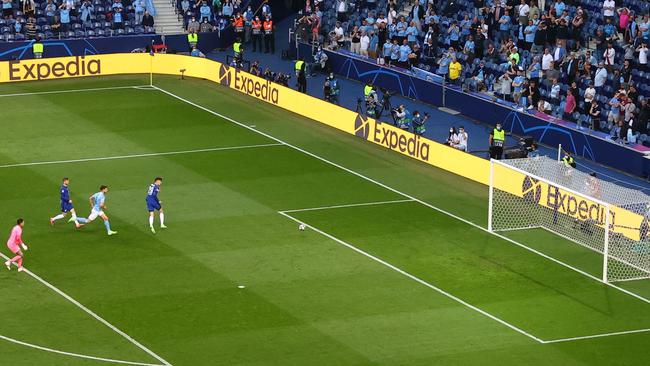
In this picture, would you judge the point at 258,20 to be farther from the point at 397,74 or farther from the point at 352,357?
the point at 352,357

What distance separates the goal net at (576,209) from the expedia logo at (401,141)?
6.13 m

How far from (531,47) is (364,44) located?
9242 mm

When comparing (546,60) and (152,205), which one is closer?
(152,205)

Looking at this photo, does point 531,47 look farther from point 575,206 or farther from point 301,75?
point 575,206

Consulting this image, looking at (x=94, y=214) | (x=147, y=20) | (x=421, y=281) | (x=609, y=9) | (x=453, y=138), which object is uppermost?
(x=609, y=9)

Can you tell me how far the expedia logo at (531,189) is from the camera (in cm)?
4791

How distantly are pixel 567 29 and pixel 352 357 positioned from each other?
29434 millimetres

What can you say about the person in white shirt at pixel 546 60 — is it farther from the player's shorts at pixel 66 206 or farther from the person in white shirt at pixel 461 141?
the player's shorts at pixel 66 206

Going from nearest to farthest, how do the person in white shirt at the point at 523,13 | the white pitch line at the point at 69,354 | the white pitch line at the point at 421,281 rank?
the white pitch line at the point at 69,354
the white pitch line at the point at 421,281
the person in white shirt at the point at 523,13

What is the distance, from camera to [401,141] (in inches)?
2240

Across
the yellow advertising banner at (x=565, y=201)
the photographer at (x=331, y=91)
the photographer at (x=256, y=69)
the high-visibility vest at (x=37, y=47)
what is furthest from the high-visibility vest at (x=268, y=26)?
the yellow advertising banner at (x=565, y=201)

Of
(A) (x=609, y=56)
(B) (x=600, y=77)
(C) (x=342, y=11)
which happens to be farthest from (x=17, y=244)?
(C) (x=342, y=11)

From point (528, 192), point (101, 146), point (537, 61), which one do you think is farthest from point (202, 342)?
point (537, 61)

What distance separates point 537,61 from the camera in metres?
60.6
